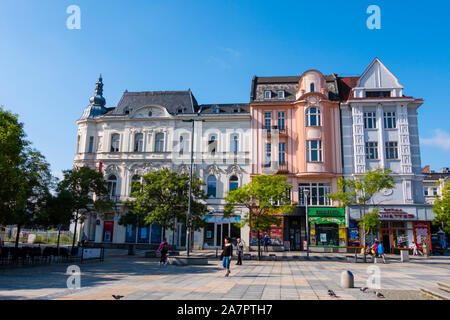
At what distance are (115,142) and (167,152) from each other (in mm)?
7031

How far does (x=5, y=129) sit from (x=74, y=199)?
1044cm

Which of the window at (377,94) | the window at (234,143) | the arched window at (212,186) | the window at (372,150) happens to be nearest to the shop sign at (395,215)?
the window at (372,150)

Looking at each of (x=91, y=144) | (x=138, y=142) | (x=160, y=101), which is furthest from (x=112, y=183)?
(x=160, y=101)

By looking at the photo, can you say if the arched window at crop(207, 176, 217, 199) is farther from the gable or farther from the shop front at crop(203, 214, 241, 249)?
the gable

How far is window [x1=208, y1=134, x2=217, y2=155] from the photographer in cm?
3778

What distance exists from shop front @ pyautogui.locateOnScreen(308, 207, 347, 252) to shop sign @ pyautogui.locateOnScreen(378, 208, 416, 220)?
396 centimetres

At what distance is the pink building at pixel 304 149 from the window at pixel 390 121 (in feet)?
16.6

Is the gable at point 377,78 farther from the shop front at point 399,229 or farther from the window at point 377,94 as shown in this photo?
the shop front at point 399,229

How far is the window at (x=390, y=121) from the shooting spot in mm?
35594

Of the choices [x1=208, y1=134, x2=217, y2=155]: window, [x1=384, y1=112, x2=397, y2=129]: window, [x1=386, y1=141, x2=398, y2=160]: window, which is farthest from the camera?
[x1=208, y1=134, x2=217, y2=155]: window

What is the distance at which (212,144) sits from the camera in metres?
37.9

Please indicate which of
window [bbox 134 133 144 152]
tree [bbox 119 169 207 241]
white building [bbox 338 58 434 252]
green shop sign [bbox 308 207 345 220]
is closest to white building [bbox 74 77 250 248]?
window [bbox 134 133 144 152]

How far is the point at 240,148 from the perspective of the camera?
3738 centimetres
